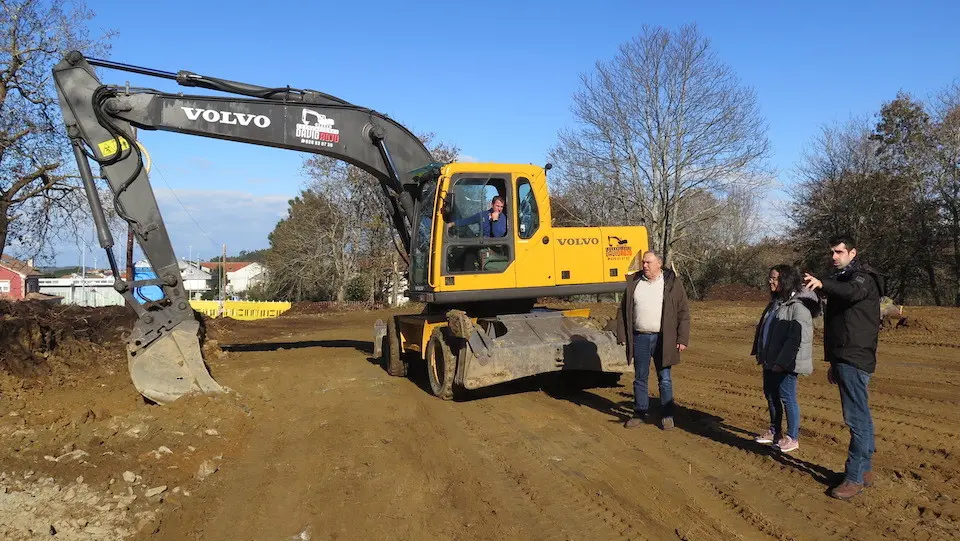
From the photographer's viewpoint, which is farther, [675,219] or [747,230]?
[747,230]

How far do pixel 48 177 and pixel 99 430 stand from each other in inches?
524

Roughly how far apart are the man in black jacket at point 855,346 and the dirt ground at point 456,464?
0.22 meters

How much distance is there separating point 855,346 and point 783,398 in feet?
3.76

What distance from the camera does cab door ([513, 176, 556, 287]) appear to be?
817cm

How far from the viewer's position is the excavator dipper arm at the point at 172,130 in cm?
739

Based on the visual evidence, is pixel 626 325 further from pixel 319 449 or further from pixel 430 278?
pixel 319 449

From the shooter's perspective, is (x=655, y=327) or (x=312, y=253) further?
(x=312, y=253)

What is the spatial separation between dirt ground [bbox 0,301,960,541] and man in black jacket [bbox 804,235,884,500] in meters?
0.22

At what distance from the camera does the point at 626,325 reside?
6711 mm

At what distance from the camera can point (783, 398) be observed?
5508mm

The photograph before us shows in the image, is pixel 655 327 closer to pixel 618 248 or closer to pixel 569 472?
pixel 569 472

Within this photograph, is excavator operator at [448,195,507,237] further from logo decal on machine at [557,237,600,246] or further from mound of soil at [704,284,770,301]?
mound of soil at [704,284,770,301]

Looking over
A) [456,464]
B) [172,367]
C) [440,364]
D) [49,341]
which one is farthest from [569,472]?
[49,341]

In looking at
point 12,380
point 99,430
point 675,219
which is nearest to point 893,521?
point 99,430
